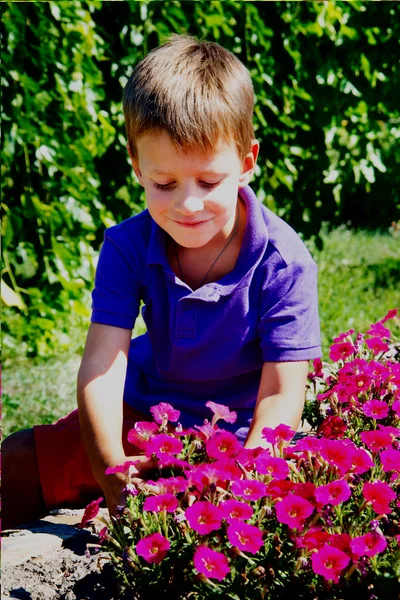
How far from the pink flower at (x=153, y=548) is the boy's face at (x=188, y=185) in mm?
751

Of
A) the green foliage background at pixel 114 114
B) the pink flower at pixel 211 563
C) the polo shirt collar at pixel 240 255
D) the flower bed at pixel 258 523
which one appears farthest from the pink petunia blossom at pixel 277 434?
the green foliage background at pixel 114 114

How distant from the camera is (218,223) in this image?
196cm

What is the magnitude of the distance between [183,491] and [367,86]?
4.22 m

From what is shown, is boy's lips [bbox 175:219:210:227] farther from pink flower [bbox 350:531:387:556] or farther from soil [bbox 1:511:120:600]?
pink flower [bbox 350:531:387:556]

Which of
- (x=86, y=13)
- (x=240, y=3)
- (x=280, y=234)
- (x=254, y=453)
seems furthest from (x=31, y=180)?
(x=254, y=453)

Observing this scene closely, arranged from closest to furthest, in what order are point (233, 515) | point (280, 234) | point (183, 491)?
point (233, 515), point (183, 491), point (280, 234)

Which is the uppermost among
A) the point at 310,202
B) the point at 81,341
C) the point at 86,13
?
the point at 86,13

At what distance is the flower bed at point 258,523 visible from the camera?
1356mm

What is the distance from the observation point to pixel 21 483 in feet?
7.78

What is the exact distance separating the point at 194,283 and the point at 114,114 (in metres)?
2.64

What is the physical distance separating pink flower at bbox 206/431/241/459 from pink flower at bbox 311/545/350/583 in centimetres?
28

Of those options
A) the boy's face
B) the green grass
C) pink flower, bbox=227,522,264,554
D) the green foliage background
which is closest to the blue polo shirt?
the boy's face

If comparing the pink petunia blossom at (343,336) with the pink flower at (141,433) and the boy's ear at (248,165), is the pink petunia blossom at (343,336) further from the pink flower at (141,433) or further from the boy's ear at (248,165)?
the pink flower at (141,433)

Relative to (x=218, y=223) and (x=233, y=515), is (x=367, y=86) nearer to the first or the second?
(x=218, y=223)
